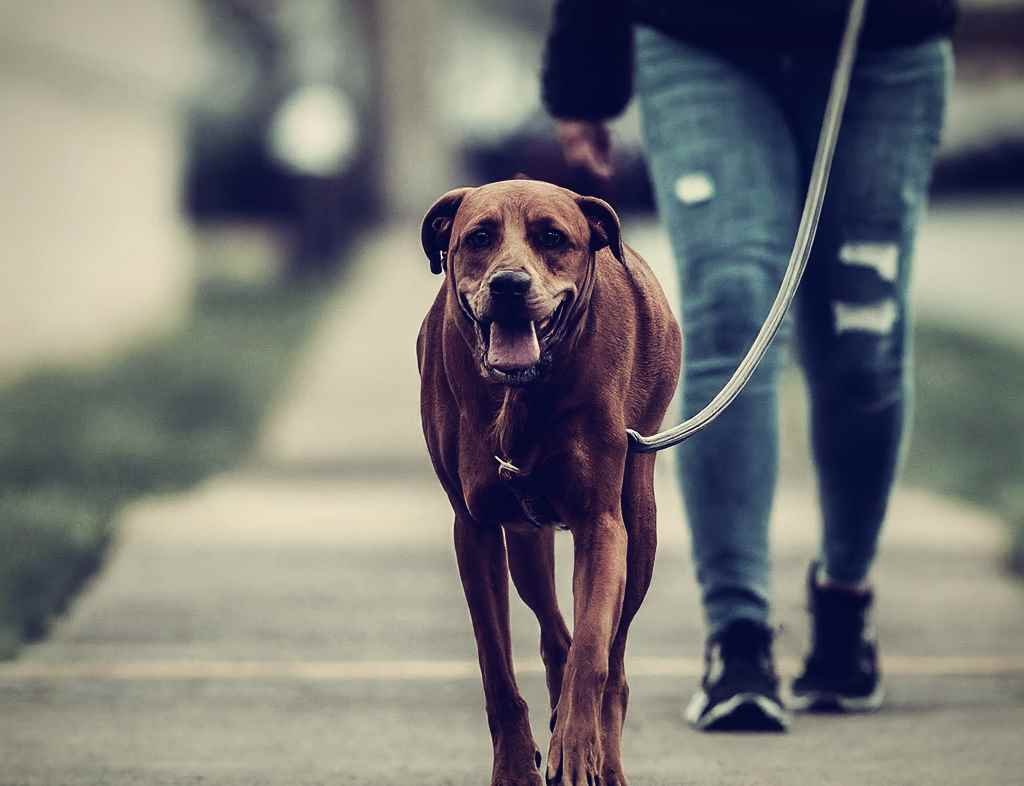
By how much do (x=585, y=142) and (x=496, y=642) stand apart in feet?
4.36

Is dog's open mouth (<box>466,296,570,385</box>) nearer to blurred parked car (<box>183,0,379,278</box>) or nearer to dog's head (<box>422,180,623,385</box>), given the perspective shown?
dog's head (<box>422,180,623,385</box>)

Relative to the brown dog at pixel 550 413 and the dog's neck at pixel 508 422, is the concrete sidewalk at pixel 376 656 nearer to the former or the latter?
the brown dog at pixel 550 413

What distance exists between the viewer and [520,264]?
8.69ft

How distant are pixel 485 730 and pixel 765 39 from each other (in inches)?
59.8

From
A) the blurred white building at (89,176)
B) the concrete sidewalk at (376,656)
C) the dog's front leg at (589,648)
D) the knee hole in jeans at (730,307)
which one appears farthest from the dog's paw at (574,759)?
the blurred white building at (89,176)

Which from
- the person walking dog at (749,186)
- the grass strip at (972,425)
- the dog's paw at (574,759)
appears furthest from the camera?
the grass strip at (972,425)

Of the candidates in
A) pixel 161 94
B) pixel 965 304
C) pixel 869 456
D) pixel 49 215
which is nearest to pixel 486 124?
pixel 161 94

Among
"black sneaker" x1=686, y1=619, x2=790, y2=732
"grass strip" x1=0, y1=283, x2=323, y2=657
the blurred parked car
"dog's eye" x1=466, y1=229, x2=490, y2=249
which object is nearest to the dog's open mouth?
"dog's eye" x1=466, y1=229, x2=490, y2=249

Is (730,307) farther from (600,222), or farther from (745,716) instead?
(600,222)

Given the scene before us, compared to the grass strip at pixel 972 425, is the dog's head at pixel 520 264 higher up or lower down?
higher up

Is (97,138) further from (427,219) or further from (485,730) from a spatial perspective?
(427,219)

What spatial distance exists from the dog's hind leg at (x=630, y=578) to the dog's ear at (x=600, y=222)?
355 millimetres

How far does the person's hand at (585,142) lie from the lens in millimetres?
3883

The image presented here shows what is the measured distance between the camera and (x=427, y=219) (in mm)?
2820
